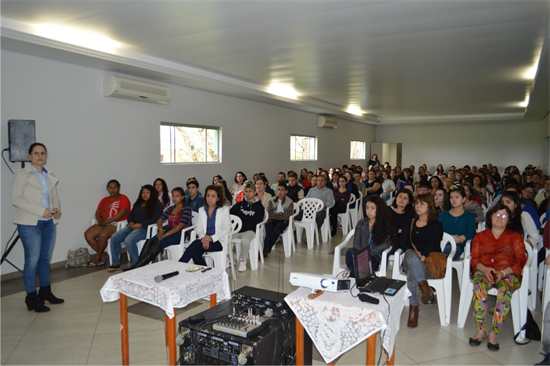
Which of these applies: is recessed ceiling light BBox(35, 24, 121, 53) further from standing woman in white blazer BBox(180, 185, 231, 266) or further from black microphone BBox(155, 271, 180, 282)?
black microphone BBox(155, 271, 180, 282)

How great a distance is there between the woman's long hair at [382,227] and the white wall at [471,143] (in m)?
11.9

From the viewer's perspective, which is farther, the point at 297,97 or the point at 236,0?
the point at 297,97

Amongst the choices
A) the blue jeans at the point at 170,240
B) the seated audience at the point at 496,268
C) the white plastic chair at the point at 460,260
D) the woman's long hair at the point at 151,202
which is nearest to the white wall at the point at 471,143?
the white plastic chair at the point at 460,260

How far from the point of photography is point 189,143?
7469 mm

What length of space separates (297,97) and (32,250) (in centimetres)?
694

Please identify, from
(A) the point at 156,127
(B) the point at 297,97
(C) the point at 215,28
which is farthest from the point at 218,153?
(C) the point at 215,28

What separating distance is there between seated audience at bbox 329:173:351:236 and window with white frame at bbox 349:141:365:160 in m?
6.97

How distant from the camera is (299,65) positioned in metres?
6.25

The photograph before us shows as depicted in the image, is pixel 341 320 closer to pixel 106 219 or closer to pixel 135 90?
pixel 106 219

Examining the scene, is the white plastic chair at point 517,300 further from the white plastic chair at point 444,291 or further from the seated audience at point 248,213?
the seated audience at point 248,213

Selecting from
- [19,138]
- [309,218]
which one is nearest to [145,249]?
[19,138]

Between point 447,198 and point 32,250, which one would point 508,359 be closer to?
point 447,198

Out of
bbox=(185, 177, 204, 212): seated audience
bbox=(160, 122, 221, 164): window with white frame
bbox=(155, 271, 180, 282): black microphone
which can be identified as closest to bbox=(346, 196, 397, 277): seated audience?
bbox=(155, 271, 180, 282): black microphone

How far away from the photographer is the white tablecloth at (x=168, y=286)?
240 cm
